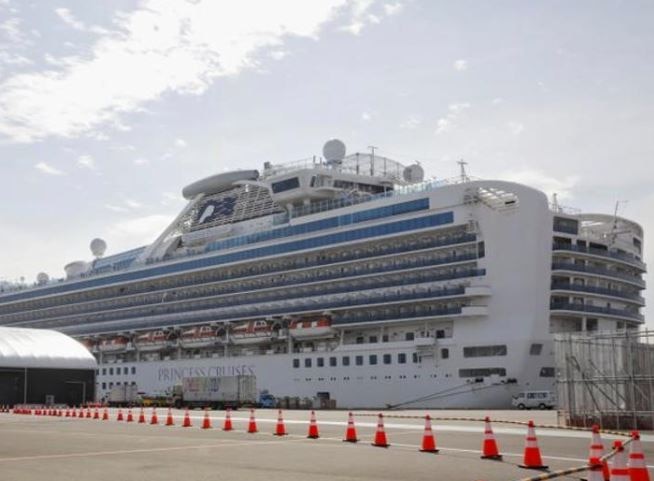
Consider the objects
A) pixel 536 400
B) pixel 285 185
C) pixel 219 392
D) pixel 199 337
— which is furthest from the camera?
pixel 199 337

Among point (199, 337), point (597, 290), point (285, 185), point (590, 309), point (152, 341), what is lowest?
point (152, 341)

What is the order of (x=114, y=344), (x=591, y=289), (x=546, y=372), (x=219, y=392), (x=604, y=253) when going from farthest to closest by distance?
1. (x=114, y=344)
2. (x=219, y=392)
3. (x=604, y=253)
4. (x=591, y=289)
5. (x=546, y=372)

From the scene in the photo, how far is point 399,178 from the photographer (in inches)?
2859

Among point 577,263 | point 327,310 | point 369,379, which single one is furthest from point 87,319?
point 577,263

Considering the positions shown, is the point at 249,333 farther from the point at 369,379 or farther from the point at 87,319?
the point at 87,319

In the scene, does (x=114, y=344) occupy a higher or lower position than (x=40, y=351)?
higher

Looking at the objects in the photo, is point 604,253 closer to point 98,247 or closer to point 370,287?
point 370,287

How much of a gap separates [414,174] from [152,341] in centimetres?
3000

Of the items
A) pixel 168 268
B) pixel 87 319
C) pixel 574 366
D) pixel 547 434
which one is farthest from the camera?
pixel 87 319

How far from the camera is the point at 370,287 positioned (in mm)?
61219

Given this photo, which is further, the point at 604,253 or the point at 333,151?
the point at 333,151

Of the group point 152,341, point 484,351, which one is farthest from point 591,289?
point 152,341

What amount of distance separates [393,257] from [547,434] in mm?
36912

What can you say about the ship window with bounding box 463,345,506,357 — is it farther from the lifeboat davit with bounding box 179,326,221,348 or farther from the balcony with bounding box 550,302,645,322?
the lifeboat davit with bounding box 179,326,221,348
